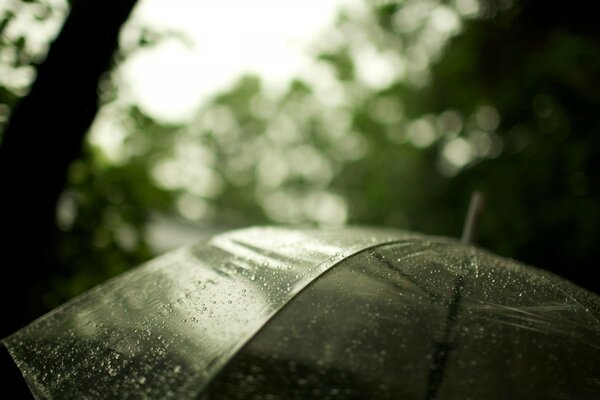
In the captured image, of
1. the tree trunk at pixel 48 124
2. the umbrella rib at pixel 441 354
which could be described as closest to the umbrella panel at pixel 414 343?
the umbrella rib at pixel 441 354

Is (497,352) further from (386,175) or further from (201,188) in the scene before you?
(201,188)

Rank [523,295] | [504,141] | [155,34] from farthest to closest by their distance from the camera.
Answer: [504,141] → [155,34] → [523,295]

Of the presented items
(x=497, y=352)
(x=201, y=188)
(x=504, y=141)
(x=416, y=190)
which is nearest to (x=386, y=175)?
(x=416, y=190)

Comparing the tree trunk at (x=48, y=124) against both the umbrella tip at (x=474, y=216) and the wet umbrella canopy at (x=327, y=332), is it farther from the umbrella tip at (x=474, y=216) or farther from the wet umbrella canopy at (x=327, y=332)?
the umbrella tip at (x=474, y=216)

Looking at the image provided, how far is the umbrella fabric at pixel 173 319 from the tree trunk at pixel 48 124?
→ 1.99 ft

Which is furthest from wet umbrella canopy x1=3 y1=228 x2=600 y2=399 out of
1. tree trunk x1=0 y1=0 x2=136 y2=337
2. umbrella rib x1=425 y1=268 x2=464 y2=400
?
tree trunk x1=0 y1=0 x2=136 y2=337

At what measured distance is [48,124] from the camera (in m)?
2.95

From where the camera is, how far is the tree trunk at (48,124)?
9.66 ft

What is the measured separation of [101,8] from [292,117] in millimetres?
28097

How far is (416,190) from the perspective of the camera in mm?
9648

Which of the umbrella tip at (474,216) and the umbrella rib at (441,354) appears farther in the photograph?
the umbrella tip at (474,216)

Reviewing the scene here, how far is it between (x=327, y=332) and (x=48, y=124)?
2.03 meters

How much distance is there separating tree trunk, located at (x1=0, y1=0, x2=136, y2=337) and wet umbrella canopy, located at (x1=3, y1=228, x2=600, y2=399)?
624mm

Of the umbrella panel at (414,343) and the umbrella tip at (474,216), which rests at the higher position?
the umbrella tip at (474,216)
